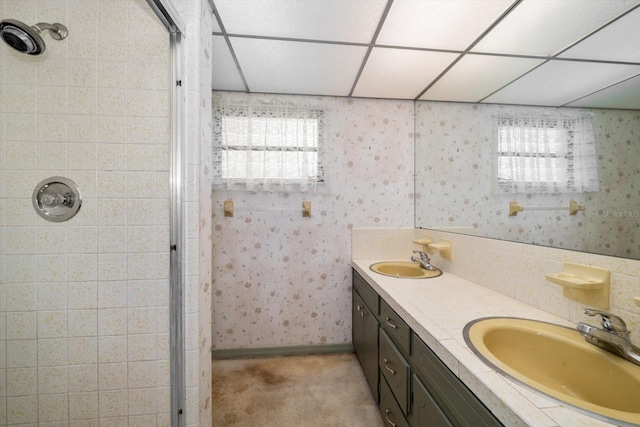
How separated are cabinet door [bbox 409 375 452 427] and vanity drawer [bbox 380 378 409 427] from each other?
0.15 m

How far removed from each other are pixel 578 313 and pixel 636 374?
0.31m

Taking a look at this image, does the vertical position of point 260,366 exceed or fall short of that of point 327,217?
it falls short

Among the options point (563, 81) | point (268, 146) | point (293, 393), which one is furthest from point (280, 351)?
point (563, 81)

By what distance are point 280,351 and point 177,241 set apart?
1.60 m

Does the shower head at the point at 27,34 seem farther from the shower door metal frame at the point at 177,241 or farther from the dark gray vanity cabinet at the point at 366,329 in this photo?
the dark gray vanity cabinet at the point at 366,329

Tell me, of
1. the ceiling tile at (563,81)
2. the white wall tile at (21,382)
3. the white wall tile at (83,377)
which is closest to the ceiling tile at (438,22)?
the ceiling tile at (563,81)

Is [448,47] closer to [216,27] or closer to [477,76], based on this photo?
[477,76]

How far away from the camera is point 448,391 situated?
78 centimetres

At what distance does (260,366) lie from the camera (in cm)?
205

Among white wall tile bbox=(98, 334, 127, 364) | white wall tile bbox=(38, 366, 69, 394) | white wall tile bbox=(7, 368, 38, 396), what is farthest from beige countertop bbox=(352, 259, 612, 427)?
white wall tile bbox=(7, 368, 38, 396)

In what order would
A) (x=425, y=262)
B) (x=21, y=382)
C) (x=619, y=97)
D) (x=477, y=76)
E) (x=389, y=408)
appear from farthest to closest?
1. (x=425, y=262)
2. (x=477, y=76)
3. (x=389, y=408)
4. (x=21, y=382)
5. (x=619, y=97)

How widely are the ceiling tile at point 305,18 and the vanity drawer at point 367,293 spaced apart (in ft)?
5.20

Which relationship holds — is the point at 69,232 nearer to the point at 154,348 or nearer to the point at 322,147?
the point at 154,348

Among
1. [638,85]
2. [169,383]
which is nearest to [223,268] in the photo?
[169,383]
